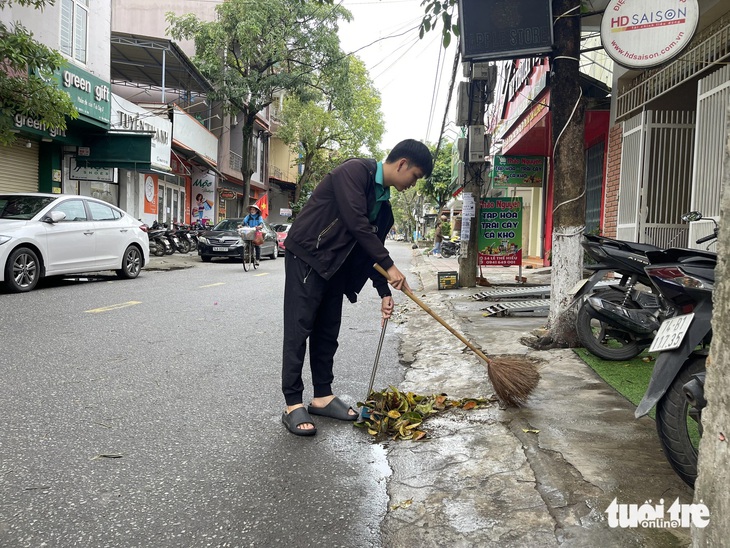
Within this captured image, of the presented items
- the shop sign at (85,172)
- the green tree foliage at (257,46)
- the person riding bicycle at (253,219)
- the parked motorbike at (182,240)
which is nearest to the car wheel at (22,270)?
the person riding bicycle at (253,219)

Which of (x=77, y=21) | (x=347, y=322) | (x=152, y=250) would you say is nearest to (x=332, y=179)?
(x=347, y=322)

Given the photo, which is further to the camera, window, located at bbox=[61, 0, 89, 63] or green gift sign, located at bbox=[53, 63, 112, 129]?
window, located at bbox=[61, 0, 89, 63]

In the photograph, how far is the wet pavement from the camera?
228cm

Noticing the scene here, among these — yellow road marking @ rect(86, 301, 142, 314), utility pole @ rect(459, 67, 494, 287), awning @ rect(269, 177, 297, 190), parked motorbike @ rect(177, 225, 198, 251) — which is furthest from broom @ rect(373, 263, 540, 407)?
awning @ rect(269, 177, 297, 190)

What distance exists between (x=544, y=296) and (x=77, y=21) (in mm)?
13040

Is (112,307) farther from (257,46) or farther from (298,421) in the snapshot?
(257,46)

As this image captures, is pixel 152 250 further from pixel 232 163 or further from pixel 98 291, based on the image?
pixel 232 163

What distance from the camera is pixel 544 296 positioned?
9102mm

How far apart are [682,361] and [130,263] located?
10.9 meters

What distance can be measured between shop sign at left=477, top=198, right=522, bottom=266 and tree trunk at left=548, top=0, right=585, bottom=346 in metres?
5.76

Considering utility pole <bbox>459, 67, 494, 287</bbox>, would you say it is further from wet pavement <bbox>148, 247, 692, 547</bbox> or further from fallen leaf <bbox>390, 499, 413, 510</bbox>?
fallen leaf <bbox>390, 499, 413, 510</bbox>

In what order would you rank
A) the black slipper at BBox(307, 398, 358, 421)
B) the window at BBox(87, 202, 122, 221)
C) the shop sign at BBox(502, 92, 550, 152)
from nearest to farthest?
the black slipper at BBox(307, 398, 358, 421), the window at BBox(87, 202, 122, 221), the shop sign at BBox(502, 92, 550, 152)

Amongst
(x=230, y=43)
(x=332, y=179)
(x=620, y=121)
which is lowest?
(x=332, y=179)

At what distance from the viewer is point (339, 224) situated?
341cm
